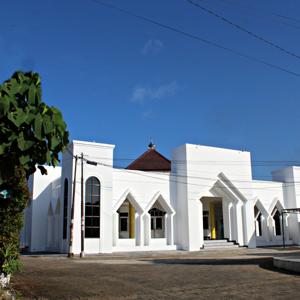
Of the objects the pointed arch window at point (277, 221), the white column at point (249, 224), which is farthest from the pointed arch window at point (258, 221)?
the white column at point (249, 224)

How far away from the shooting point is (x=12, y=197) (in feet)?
32.3

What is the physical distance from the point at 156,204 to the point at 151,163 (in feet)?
29.3

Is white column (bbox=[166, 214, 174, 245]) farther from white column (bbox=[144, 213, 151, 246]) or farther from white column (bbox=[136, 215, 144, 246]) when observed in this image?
white column (bbox=[136, 215, 144, 246])

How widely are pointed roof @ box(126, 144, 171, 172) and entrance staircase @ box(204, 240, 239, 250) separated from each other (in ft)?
29.4

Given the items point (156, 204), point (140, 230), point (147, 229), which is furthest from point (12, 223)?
point (156, 204)

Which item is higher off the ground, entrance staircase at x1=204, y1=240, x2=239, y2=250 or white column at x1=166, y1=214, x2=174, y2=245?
white column at x1=166, y1=214, x2=174, y2=245

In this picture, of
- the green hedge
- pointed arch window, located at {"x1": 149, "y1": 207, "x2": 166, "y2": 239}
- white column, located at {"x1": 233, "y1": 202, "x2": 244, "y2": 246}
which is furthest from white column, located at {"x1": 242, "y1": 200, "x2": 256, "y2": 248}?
the green hedge

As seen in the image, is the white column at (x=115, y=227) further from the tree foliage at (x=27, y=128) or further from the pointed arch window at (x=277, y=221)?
the tree foliage at (x=27, y=128)

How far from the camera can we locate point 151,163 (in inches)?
1599

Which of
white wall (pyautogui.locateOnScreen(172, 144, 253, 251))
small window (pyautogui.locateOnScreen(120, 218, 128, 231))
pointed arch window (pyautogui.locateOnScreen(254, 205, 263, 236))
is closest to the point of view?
white wall (pyautogui.locateOnScreen(172, 144, 253, 251))

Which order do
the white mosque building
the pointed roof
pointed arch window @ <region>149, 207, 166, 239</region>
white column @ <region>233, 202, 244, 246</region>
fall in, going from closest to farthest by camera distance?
the white mosque building
pointed arch window @ <region>149, 207, 166, 239</region>
white column @ <region>233, 202, 244, 246</region>
the pointed roof

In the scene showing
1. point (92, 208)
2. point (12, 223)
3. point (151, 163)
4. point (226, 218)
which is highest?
point (151, 163)

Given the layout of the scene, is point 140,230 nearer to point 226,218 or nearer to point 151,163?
point 226,218

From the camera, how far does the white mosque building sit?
2761 centimetres
